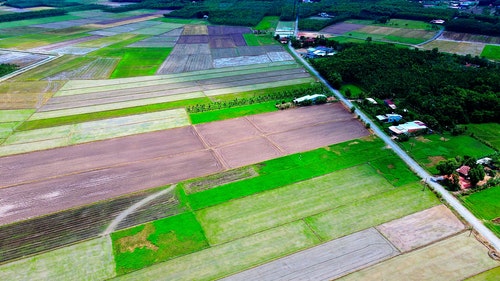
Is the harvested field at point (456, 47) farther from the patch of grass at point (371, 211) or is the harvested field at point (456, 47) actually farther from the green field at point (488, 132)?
the patch of grass at point (371, 211)

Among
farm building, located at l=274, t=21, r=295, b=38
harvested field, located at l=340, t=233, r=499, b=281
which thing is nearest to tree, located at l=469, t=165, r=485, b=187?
harvested field, located at l=340, t=233, r=499, b=281

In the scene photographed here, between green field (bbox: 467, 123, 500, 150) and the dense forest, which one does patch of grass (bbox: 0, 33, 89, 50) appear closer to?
the dense forest

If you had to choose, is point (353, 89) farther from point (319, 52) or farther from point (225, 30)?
point (225, 30)

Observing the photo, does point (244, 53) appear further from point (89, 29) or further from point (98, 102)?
point (89, 29)

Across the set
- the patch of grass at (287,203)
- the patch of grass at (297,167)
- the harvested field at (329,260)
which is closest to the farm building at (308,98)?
the patch of grass at (297,167)

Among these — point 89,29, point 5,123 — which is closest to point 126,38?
point 89,29
